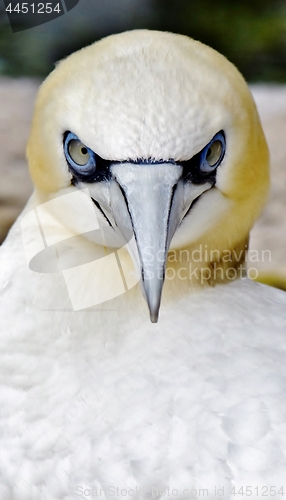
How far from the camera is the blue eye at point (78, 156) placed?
0.99m

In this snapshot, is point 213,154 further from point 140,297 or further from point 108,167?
point 140,297

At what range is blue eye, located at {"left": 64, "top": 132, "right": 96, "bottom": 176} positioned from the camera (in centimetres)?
99

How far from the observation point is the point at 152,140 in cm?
91

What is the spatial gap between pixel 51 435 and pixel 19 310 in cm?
25

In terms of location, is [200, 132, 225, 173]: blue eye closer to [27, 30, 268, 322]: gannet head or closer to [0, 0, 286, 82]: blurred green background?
[27, 30, 268, 322]: gannet head

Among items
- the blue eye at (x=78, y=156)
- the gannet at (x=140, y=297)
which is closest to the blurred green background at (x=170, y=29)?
the gannet at (x=140, y=297)

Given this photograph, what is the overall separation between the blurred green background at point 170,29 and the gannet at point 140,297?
5.45 feet

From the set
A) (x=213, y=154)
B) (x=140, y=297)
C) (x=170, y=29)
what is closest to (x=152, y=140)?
(x=213, y=154)

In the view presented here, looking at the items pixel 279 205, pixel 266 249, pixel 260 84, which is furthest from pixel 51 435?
pixel 260 84

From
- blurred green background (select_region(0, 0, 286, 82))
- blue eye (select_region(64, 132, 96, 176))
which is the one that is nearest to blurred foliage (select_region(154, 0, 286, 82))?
blurred green background (select_region(0, 0, 286, 82))

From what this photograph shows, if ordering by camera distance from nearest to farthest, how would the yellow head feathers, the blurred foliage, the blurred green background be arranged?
the yellow head feathers < the blurred green background < the blurred foliage

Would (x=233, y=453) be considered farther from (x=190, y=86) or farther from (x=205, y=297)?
(x=190, y=86)

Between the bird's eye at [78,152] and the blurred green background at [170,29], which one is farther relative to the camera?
the blurred green background at [170,29]

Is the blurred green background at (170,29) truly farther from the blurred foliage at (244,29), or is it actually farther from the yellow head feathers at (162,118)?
the yellow head feathers at (162,118)
